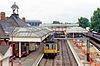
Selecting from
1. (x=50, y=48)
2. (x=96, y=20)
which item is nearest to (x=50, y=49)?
(x=50, y=48)

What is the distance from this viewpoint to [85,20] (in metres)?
111

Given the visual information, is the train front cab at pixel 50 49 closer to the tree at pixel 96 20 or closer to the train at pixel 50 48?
the train at pixel 50 48

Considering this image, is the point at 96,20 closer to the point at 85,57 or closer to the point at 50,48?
the point at 85,57

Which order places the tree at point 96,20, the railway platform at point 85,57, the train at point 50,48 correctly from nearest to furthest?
the railway platform at point 85,57
the train at point 50,48
the tree at point 96,20

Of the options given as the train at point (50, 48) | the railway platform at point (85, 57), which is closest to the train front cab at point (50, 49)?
the train at point (50, 48)

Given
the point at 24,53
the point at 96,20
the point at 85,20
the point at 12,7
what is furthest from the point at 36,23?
the point at 24,53

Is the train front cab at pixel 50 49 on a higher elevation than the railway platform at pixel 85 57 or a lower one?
higher

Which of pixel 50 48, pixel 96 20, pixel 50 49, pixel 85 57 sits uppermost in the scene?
pixel 96 20

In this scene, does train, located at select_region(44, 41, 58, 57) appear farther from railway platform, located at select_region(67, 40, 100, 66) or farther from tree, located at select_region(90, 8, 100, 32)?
tree, located at select_region(90, 8, 100, 32)

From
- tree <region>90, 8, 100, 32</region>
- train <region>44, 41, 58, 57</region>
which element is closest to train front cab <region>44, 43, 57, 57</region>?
train <region>44, 41, 58, 57</region>

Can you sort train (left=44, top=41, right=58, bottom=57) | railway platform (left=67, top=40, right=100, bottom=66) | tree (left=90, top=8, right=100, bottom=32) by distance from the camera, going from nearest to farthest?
railway platform (left=67, top=40, right=100, bottom=66), train (left=44, top=41, right=58, bottom=57), tree (left=90, top=8, right=100, bottom=32)

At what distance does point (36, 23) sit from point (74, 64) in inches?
4420

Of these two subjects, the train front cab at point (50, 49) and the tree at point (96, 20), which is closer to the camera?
the train front cab at point (50, 49)

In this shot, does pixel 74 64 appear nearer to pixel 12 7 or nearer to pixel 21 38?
pixel 21 38
